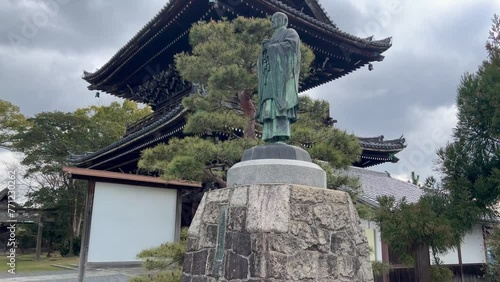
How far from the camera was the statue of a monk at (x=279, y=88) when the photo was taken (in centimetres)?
451

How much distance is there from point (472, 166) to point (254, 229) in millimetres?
4197

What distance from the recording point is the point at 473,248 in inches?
453

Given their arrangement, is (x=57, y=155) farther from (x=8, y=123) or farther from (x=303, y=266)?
(x=303, y=266)

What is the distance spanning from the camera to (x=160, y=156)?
620 centimetres

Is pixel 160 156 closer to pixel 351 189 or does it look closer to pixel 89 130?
pixel 351 189

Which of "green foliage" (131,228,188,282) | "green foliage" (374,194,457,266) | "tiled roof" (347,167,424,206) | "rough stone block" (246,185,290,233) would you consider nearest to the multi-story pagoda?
"tiled roof" (347,167,424,206)

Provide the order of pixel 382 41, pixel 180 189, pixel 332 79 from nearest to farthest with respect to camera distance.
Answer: pixel 180 189 < pixel 382 41 < pixel 332 79

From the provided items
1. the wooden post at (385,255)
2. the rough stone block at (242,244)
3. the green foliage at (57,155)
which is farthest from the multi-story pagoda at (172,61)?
the green foliage at (57,155)

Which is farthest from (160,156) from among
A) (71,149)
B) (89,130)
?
(89,130)

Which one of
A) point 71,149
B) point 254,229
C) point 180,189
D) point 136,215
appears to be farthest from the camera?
point 71,149

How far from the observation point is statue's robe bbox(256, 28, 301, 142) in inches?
177

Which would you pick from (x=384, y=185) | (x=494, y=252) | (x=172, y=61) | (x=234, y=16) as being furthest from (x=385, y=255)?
(x=172, y=61)

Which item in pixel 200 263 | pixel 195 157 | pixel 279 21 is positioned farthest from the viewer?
pixel 195 157

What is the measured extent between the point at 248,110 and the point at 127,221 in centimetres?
329
